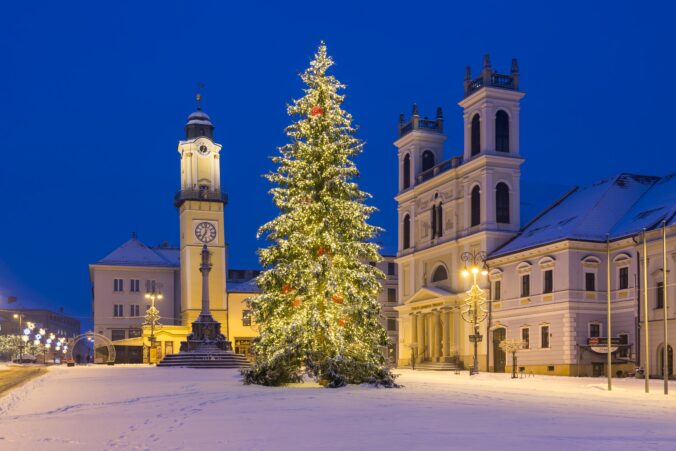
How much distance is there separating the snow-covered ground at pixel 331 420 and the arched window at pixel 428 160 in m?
46.8

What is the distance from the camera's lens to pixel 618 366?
50.8 m

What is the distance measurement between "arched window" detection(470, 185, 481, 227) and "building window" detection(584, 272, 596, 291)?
11.7 metres

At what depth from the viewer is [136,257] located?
344 feet

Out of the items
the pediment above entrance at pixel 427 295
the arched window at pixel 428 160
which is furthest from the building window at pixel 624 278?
the arched window at pixel 428 160

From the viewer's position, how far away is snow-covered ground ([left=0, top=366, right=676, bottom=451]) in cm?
1386

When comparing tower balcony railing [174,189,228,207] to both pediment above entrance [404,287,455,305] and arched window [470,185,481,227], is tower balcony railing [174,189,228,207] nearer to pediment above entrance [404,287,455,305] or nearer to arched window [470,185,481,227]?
pediment above entrance [404,287,455,305]

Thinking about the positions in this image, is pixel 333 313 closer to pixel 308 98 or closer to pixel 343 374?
pixel 343 374

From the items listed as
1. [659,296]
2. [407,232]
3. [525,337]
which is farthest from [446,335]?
[659,296]

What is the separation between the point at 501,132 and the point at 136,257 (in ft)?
188

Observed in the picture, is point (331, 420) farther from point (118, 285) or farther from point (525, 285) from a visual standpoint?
point (118, 285)

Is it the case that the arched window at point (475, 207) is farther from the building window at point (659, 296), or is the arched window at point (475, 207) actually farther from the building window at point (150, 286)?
the building window at point (150, 286)

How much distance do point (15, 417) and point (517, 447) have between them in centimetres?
1132

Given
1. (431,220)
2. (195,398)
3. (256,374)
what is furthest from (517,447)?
(431,220)

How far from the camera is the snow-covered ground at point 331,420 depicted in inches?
546
